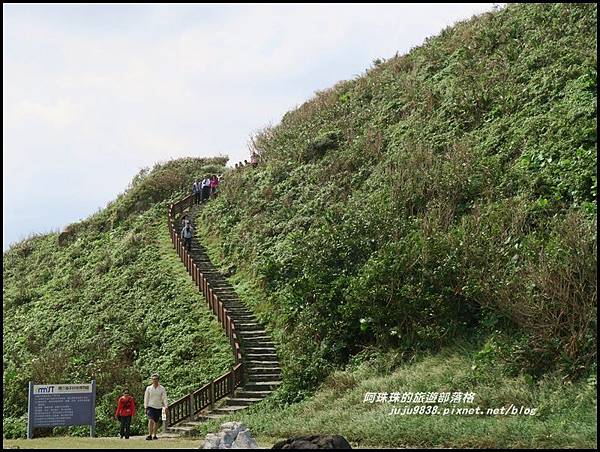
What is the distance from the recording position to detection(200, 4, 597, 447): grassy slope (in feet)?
49.0

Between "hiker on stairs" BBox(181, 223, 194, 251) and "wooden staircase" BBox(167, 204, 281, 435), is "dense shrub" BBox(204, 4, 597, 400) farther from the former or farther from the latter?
"hiker on stairs" BBox(181, 223, 194, 251)

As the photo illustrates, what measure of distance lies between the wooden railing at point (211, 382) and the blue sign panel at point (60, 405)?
195 centimetres

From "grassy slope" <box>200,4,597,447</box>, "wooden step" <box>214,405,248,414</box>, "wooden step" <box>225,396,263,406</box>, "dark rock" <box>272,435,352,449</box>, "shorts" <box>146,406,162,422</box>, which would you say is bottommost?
"wooden step" <box>214,405,248,414</box>

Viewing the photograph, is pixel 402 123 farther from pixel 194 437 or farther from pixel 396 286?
pixel 194 437

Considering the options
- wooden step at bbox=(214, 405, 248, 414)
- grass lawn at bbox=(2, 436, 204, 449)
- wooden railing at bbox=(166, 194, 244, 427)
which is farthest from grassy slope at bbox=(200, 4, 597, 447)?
grass lawn at bbox=(2, 436, 204, 449)

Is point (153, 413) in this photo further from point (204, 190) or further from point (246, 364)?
point (204, 190)

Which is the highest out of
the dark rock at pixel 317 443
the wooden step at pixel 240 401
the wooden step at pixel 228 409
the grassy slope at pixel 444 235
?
the grassy slope at pixel 444 235

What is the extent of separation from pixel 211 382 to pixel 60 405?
3.88 metres

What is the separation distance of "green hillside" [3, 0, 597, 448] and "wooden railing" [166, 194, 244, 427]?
0.47m

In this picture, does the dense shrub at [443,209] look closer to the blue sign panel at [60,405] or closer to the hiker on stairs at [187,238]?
the hiker on stairs at [187,238]

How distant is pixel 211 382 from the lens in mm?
20234

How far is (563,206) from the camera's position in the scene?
1941 centimetres

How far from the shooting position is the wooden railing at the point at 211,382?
62.8 ft

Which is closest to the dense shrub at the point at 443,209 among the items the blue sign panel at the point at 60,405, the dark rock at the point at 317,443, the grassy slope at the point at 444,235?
the grassy slope at the point at 444,235
